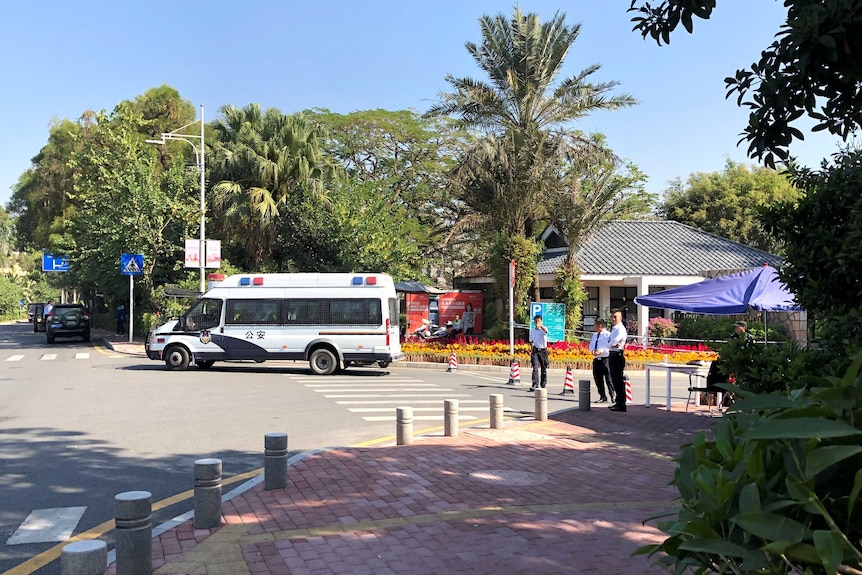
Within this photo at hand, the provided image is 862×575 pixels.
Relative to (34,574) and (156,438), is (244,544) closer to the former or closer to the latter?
(34,574)

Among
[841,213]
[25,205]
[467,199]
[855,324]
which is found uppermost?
[25,205]

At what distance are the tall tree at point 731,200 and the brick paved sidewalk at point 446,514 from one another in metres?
34.8

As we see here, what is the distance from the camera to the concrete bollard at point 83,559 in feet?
12.2

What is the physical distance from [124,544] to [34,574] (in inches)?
37.7

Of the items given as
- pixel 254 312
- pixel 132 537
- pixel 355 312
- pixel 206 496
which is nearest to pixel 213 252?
pixel 254 312

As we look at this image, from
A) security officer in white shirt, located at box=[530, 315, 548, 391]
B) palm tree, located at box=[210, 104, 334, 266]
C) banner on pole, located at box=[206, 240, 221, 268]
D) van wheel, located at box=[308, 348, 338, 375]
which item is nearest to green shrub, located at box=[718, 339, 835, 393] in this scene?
security officer in white shirt, located at box=[530, 315, 548, 391]

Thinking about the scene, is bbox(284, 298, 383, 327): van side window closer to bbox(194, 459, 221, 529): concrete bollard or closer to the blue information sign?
the blue information sign

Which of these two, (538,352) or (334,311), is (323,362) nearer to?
(334,311)

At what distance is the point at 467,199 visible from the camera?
78.6 ft

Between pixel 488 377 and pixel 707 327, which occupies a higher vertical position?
pixel 707 327

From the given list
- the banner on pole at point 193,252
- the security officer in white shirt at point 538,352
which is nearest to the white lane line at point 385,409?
the security officer in white shirt at point 538,352

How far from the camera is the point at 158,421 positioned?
10969 millimetres

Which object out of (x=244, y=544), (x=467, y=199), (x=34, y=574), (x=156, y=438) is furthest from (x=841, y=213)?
(x=467, y=199)

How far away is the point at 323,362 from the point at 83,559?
50.7 ft
